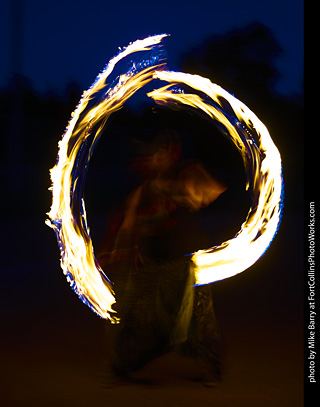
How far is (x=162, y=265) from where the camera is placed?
525 centimetres

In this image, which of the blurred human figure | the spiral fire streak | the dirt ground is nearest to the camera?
the dirt ground

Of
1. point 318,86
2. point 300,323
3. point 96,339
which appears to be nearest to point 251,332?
point 300,323

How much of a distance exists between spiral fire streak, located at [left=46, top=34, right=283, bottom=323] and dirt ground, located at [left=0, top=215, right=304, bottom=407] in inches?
19.3

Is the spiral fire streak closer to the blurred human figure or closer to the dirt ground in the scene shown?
the blurred human figure

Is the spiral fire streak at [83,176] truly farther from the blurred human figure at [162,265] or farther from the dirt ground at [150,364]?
the dirt ground at [150,364]

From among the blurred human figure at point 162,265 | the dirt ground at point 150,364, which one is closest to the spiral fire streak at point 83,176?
the blurred human figure at point 162,265

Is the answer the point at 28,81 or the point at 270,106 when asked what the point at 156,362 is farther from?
the point at 270,106

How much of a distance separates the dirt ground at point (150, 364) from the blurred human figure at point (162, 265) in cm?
19

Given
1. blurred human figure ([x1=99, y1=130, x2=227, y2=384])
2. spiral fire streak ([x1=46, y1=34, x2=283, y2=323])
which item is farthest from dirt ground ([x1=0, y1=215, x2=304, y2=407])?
spiral fire streak ([x1=46, y1=34, x2=283, y2=323])

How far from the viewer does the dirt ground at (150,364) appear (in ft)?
16.4

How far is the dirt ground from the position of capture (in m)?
5.00

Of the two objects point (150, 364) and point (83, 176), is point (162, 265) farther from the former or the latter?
point (83, 176)

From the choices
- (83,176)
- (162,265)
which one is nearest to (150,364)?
(162,265)

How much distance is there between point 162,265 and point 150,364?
38.9 inches
